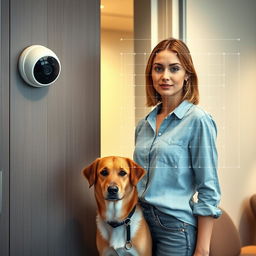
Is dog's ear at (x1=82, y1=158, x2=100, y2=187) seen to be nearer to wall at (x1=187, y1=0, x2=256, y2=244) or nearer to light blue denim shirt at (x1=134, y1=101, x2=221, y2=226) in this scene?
light blue denim shirt at (x1=134, y1=101, x2=221, y2=226)

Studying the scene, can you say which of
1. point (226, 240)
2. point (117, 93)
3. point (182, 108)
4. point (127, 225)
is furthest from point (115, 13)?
point (226, 240)

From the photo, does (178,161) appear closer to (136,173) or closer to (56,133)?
(136,173)

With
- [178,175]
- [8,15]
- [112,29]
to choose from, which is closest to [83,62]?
[112,29]

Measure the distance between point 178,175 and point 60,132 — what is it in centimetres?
34

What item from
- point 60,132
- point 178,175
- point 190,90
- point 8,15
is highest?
point 8,15

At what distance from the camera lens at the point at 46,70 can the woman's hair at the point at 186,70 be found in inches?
9.2

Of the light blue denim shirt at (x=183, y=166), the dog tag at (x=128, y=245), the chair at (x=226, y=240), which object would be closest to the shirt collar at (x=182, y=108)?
the light blue denim shirt at (x=183, y=166)

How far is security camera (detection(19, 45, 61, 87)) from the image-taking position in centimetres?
92

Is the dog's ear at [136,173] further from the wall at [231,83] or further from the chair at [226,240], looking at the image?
the chair at [226,240]

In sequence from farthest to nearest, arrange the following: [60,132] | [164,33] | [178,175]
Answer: [164,33] < [60,132] < [178,175]

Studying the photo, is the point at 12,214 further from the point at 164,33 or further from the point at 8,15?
the point at 164,33

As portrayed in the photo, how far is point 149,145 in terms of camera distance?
945mm

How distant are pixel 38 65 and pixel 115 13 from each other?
0.31 metres

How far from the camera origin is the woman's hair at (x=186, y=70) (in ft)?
3.06
